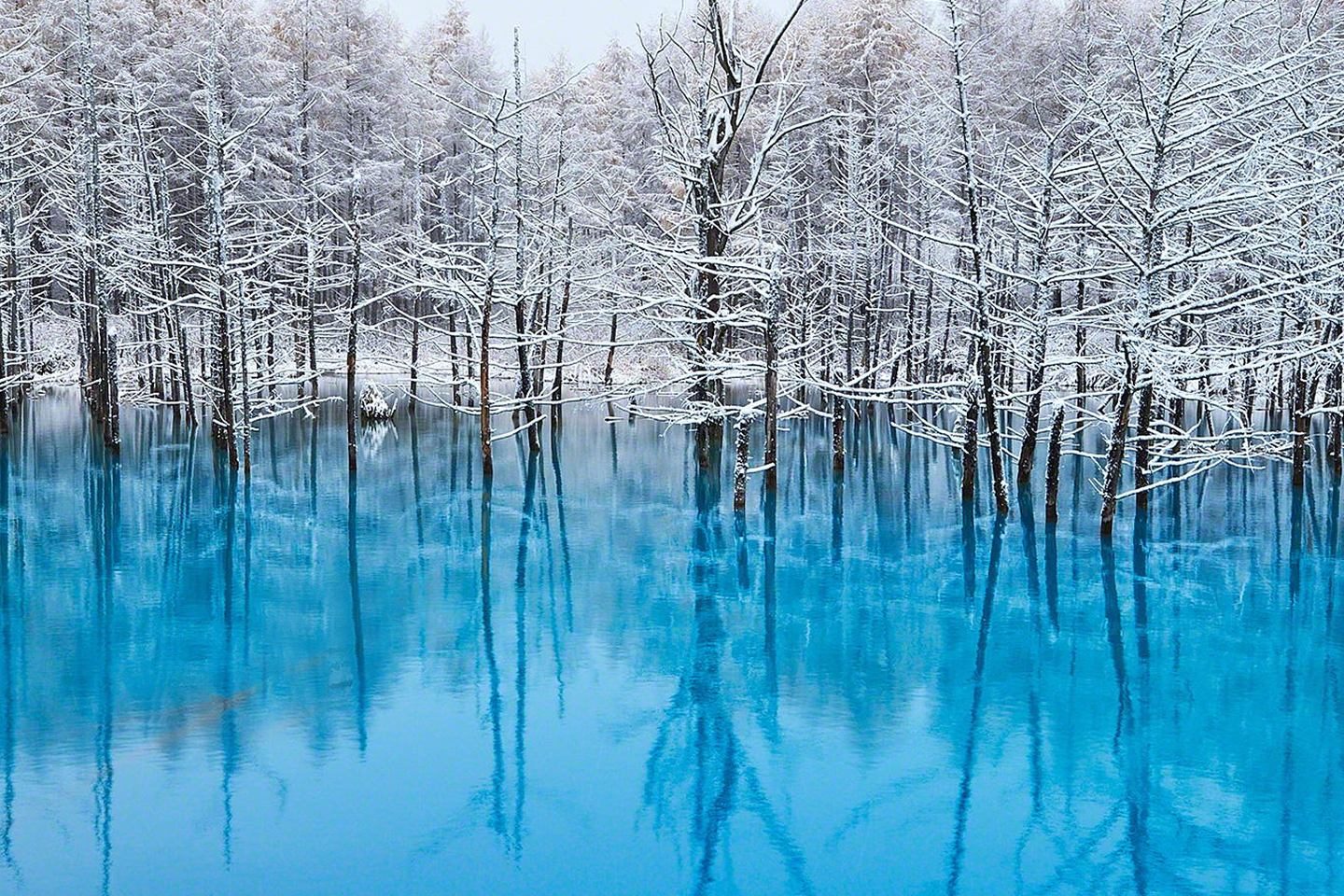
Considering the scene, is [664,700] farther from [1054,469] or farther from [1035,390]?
[1054,469]

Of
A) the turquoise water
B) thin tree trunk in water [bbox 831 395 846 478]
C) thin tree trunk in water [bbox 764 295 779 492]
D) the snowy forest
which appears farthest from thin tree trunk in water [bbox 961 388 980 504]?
thin tree trunk in water [bbox 831 395 846 478]

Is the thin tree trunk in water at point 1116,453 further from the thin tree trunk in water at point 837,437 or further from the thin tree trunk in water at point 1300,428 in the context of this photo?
the thin tree trunk in water at point 837,437

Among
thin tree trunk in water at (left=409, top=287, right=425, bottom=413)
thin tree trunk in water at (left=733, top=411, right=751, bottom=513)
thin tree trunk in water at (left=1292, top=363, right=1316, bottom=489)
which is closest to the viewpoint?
thin tree trunk in water at (left=733, top=411, right=751, bottom=513)

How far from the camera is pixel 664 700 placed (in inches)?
452

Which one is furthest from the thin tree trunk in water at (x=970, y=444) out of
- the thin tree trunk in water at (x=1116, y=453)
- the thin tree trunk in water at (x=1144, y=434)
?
the thin tree trunk in water at (x=1116, y=453)

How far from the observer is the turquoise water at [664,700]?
26.6ft

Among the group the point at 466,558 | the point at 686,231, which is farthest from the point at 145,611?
the point at 686,231

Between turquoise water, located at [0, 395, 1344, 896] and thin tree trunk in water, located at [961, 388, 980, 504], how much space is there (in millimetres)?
763

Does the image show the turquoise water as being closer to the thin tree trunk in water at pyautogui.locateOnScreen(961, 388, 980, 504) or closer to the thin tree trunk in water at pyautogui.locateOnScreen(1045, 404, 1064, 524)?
the thin tree trunk in water at pyautogui.locateOnScreen(1045, 404, 1064, 524)

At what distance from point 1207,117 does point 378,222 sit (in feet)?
132

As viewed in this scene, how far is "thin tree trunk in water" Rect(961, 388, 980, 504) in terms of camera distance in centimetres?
2119

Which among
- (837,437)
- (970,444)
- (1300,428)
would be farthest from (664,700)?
(1300,428)

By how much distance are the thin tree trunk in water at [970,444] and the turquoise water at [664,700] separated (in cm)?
76

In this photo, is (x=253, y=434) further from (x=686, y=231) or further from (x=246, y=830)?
(x=246, y=830)
